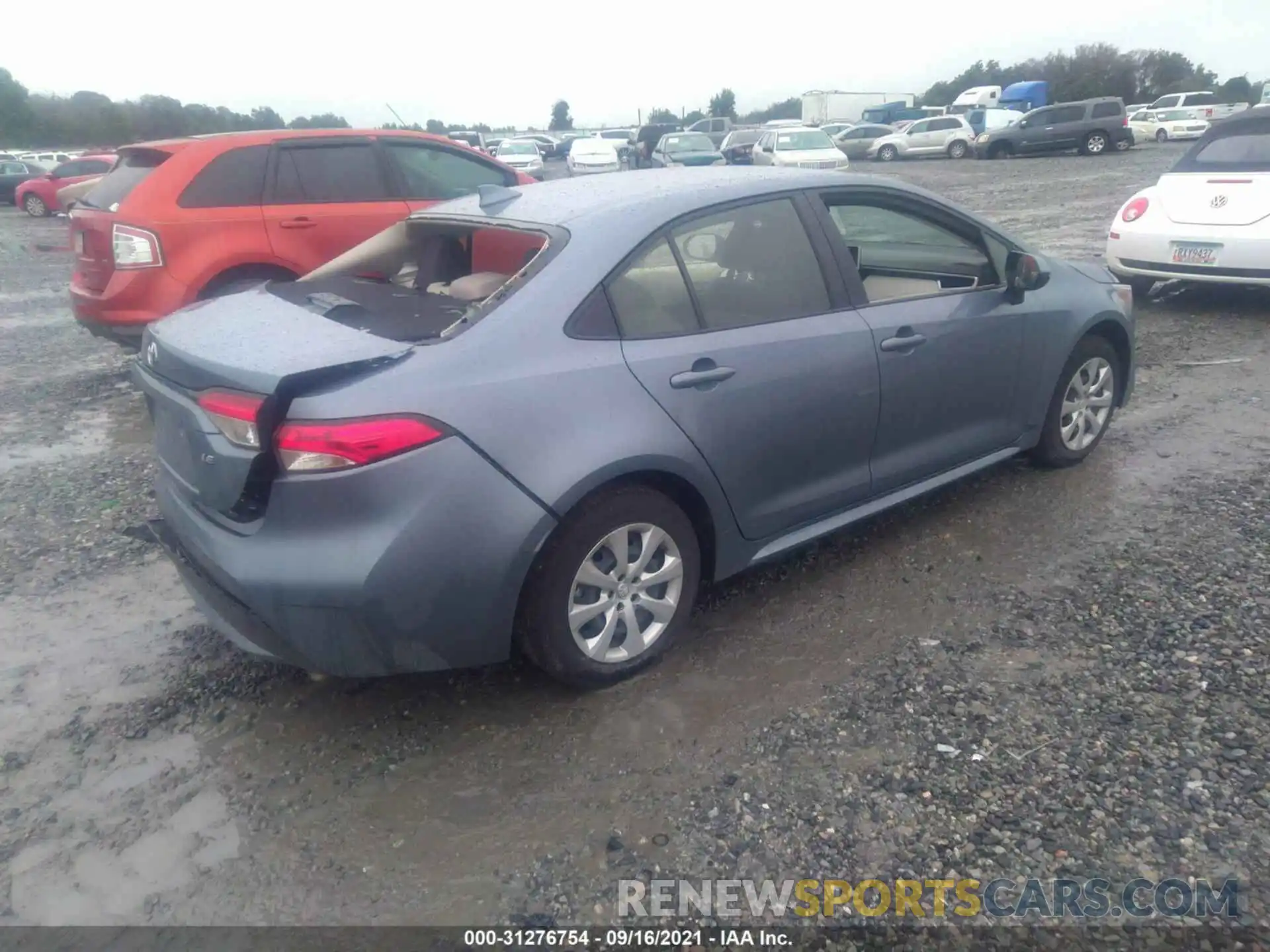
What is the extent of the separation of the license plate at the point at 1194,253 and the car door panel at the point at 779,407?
539cm

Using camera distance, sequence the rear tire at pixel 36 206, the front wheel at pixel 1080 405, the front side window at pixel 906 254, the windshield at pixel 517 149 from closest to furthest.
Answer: the front side window at pixel 906 254 < the front wheel at pixel 1080 405 < the rear tire at pixel 36 206 < the windshield at pixel 517 149

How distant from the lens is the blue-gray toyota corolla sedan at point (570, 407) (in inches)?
107

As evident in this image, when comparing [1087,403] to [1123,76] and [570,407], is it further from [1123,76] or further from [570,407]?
[1123,76]

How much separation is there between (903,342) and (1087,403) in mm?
1584

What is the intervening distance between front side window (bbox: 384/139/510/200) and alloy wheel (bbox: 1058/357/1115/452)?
4.28 m

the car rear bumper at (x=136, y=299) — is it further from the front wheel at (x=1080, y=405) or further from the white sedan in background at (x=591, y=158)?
the white sedan in background at (x=591, y=158)

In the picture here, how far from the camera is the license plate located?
7.57 m

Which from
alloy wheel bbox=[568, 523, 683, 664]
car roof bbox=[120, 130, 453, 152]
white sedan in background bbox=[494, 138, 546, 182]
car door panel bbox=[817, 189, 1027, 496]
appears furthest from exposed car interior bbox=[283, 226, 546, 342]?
white sedan in background bbox=[494, 138, 546, 182]

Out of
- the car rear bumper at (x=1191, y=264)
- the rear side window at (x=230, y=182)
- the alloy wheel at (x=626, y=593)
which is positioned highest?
the rear side window at (x=230, y=182)

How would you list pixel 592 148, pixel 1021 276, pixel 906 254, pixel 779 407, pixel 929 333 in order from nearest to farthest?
pixel 779 407 → pixel 929 333 → pixel 1021 276 → pixel 906 254 → pixel 592 148

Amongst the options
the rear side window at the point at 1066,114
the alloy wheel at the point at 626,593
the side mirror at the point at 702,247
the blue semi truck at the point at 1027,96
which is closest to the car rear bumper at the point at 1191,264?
the side mirror at the point at 702,247

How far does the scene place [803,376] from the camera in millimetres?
3504

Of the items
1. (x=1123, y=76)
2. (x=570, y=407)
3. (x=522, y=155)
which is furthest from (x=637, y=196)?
(x=1123, y=76)

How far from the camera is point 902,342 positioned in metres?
3.81
